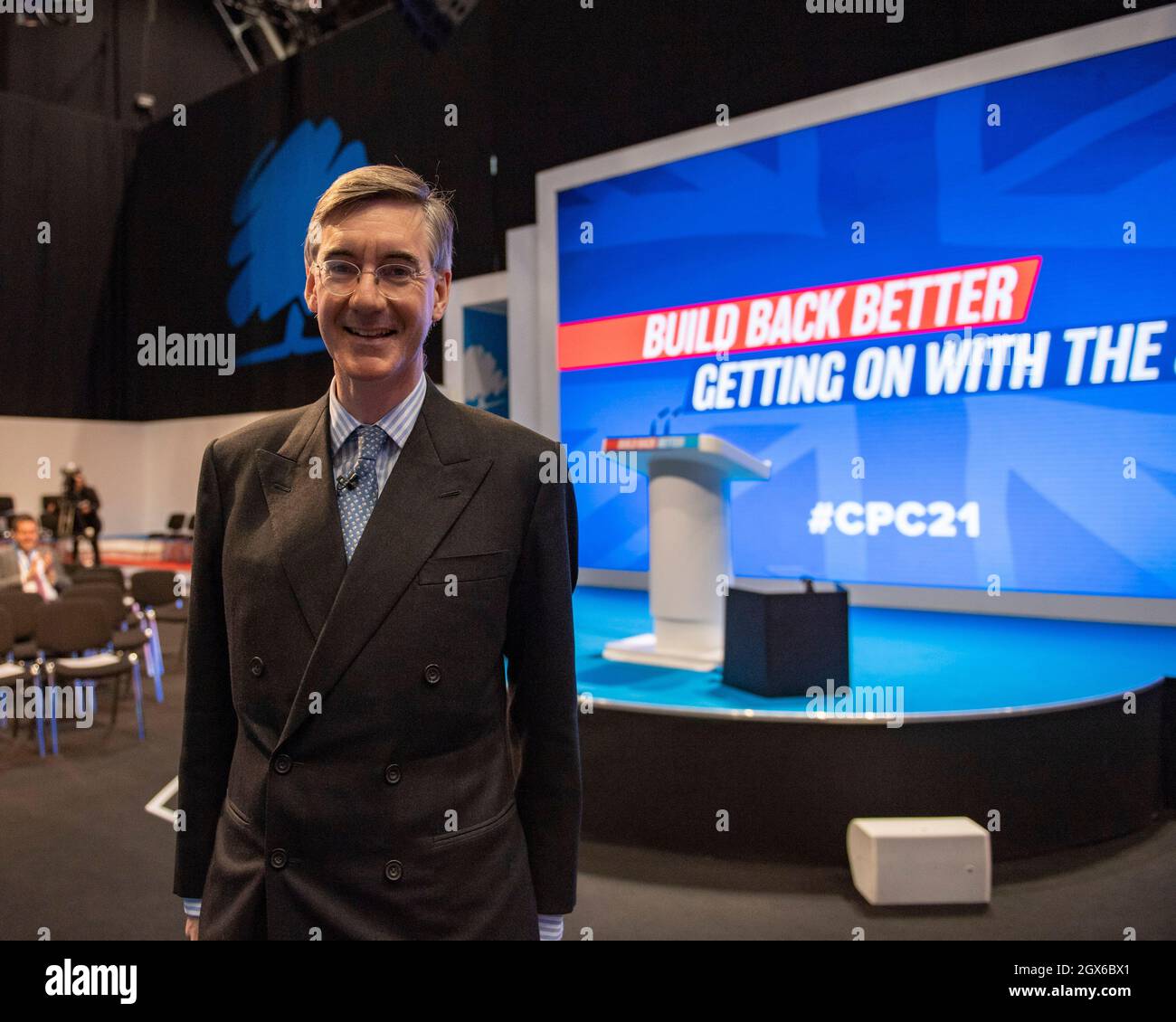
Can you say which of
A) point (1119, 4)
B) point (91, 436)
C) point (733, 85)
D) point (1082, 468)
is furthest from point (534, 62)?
point (91, 436)

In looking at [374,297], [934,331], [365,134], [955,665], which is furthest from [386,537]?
[365,134]

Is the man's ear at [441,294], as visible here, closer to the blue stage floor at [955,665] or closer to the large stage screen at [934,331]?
the blue stage floor at [955,665]

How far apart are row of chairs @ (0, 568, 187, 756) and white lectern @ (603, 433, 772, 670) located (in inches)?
104

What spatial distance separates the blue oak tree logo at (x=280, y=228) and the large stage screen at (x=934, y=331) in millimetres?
5215

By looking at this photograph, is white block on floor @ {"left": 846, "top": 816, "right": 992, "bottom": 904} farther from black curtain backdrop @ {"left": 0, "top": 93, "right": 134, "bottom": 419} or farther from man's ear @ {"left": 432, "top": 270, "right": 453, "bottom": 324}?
black curtain backdrop @ {"left": 0, "top": 93, "right": 134, "bottom": 419}

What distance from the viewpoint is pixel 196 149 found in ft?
44.1

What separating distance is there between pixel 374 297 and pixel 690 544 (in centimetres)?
325

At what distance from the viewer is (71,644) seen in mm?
4977

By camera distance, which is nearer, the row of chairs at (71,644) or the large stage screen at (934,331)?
the row of chairs at (71,644)

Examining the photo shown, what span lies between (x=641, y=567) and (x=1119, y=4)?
4904mm

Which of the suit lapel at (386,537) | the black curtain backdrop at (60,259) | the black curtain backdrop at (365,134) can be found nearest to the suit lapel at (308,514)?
the suit lapel at (386,537)

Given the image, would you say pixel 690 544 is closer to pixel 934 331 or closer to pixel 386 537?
pixel 934 331

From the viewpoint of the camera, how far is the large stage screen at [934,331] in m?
5.27

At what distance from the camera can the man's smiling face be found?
3.47 feet
